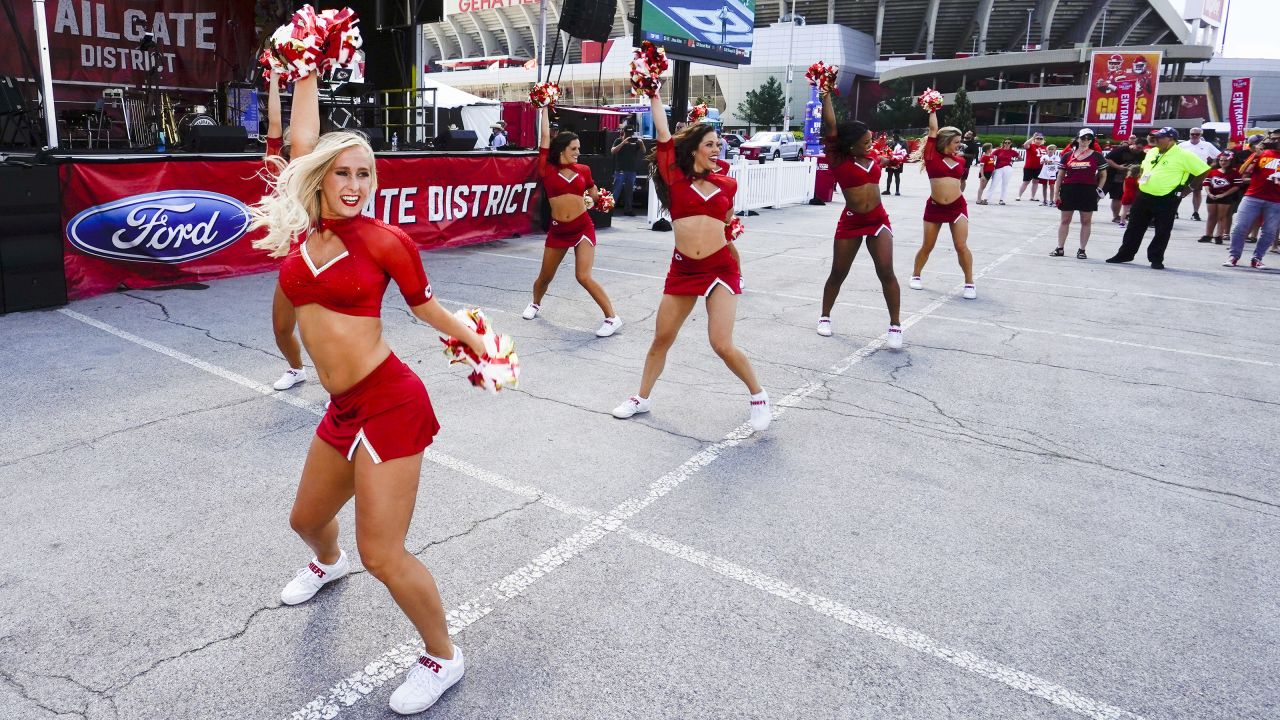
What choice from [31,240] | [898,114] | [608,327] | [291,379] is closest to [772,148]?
[608,327]

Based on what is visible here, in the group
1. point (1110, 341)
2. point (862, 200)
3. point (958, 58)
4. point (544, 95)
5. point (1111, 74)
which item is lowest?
point (1110, 341)

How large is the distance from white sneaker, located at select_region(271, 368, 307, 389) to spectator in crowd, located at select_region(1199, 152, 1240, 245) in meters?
15.9

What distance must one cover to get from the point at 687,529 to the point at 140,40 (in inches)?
639

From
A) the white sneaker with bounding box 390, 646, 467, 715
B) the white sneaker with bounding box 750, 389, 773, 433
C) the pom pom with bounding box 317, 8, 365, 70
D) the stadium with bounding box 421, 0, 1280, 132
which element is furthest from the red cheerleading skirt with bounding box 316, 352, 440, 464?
the stadium with bounding box 421, 0, 1280, 132

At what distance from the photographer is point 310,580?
3.05 m

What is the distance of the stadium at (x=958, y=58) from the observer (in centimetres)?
7306

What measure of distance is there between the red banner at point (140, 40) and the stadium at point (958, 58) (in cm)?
5658

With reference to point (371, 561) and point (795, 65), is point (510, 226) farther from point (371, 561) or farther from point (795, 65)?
point (795, 65)

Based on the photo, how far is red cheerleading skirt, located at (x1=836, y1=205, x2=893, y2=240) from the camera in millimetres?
6977

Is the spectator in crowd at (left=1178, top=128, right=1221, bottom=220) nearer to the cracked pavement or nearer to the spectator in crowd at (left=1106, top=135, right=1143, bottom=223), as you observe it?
the spectator in crowd at (left=1106, top=135, right=1143, bottom=223)

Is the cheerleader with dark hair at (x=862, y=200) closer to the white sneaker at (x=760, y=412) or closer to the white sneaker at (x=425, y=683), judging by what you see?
the white sneaker at (x=760, y=412)

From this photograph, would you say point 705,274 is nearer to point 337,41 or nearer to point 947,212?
point 337,41

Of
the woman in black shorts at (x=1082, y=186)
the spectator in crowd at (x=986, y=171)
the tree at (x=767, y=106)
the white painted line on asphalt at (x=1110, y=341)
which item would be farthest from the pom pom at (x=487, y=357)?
the tree at (x=767, y=106)

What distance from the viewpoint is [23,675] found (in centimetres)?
257
